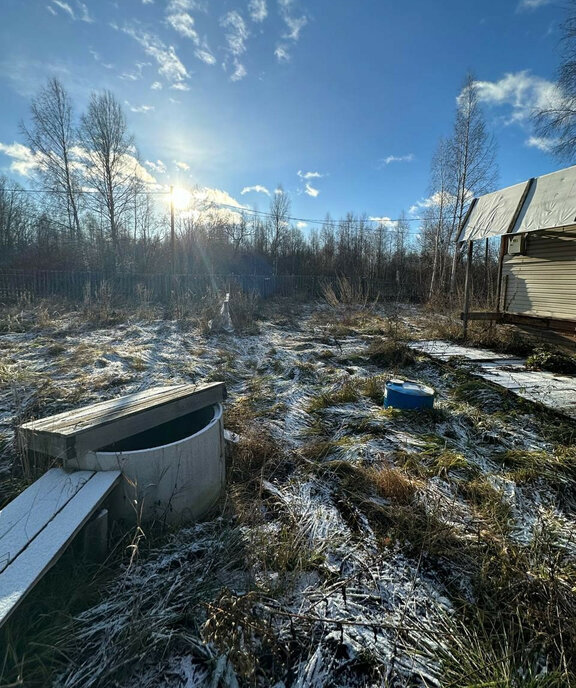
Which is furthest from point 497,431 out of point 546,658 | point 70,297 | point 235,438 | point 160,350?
point 70,297

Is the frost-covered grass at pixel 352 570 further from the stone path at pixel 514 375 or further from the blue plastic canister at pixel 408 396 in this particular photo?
the stone path at pixel 514 375

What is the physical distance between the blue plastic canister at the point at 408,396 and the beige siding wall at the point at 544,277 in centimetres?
424

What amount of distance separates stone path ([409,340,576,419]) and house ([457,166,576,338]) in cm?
111

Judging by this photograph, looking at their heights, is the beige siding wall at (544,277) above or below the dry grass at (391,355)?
above

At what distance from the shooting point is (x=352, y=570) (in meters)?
1.51

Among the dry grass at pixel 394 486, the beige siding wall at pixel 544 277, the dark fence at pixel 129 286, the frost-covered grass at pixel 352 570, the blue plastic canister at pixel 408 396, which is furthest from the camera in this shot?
the dark fence at pixel 129 286

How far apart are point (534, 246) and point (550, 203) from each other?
182 centimetres

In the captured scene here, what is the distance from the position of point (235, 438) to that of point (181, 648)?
4.64 ft

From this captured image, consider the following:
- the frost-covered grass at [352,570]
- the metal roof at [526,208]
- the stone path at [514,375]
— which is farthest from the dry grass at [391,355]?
the metal roof at [526,208]

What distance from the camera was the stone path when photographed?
340 cm

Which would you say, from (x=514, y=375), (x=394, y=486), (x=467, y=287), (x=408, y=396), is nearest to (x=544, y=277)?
(x=467, y=287)

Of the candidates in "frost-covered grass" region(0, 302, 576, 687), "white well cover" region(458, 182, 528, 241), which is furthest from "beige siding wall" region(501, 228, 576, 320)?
"frost-covered grass" region(0, 302, 576, 687)

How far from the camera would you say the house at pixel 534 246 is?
4871 millimetres

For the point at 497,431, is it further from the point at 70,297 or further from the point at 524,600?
the point at 70,297
